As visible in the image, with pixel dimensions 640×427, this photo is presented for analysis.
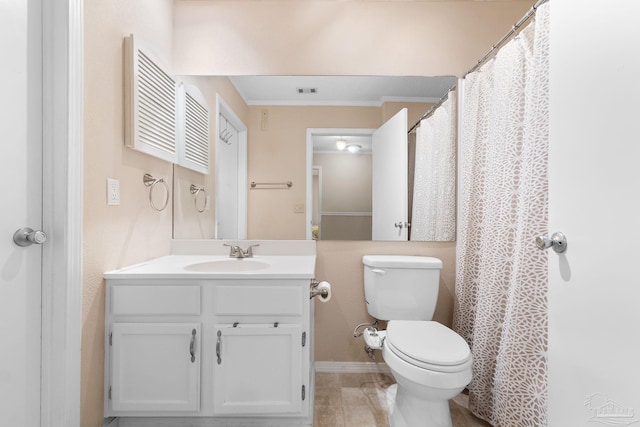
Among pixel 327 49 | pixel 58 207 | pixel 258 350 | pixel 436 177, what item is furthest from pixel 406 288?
pixel 58 207

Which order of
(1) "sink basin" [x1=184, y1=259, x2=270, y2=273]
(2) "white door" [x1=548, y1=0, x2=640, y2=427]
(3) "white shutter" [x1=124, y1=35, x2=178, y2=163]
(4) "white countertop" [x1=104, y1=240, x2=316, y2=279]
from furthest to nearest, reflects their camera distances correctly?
(1) "sink basin" [x1=184, y1=259, x2=270, y2=273], (3) "white shutter" [x1=124, y1=35, x2=178, y2=163], (4) "white countertop" [x1=104, y1=240, x2=316, y2=279], (2) "white door" [x1=548, y1=0, x2=640, y2=427]

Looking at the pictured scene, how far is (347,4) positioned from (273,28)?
50 cm

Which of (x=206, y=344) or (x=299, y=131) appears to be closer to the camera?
(x=206, y=344)

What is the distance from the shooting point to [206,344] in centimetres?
136

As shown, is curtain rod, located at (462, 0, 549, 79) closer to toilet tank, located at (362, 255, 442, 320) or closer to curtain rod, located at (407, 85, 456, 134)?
curtain rod, located at (407, 85, 456, 134)

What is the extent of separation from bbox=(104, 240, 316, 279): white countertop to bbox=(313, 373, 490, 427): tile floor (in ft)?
2.60

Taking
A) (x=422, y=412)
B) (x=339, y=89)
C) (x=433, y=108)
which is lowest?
(x=422, y=412)

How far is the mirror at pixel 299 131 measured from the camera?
6.57 ft

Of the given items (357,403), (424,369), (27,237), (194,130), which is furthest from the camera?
(194,130)

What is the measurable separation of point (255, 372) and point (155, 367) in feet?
1.43

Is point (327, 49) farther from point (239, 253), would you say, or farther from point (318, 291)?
point (318, 291)

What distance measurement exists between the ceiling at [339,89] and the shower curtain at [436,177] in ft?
0.49

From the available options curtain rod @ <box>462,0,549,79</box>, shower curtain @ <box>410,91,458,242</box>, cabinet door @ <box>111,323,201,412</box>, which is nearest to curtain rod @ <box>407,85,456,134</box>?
shower curtain @ <box>410,91,458,242</box>

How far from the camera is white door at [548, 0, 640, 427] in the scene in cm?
74
